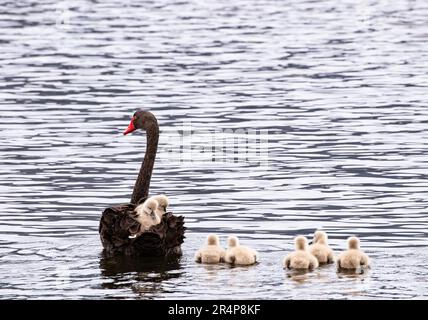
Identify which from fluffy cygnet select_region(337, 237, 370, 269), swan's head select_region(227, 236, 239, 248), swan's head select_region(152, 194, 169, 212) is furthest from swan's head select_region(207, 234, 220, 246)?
fluffy cygnet select_region(337, 237, 370, 269)

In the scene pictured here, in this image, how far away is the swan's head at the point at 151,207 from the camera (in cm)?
1295

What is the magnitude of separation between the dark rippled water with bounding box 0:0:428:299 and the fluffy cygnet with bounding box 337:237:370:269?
182 mm

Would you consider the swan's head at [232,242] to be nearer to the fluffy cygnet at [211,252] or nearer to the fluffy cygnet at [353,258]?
the fluffy cygnet at [211,252]

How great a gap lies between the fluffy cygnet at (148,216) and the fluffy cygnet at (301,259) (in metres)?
1.30

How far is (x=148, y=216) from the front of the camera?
42.8 feet

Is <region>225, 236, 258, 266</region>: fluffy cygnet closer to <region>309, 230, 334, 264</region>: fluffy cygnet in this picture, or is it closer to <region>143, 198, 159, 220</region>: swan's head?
<region>309, 230, 334, 264</region>: fluffy cygnet

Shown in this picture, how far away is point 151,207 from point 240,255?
950 millimetres

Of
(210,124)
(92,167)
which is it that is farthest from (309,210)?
(210,124)

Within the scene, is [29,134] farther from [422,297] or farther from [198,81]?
[422,297]

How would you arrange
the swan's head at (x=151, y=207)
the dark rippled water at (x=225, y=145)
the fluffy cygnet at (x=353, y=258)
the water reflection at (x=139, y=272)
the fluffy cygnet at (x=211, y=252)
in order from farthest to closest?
the swan's head at (x=151, y=207) < the fluffy cygnet at (x=211, y=252) < the dark rippled water at (x=225, y=145) < the fluffy cygnet at (x=353, y=258) < the water reflection at (x=139, y=272)

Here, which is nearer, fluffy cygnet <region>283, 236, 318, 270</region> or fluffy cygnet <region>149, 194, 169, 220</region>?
fluffy cygnet <region>283, 236, 318, 270</region>

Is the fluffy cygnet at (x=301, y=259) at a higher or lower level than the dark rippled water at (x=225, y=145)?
lower

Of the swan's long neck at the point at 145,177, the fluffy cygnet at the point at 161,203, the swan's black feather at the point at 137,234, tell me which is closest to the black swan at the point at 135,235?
the swan's black feather at the point at 137,234

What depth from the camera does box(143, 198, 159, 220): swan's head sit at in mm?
12945
